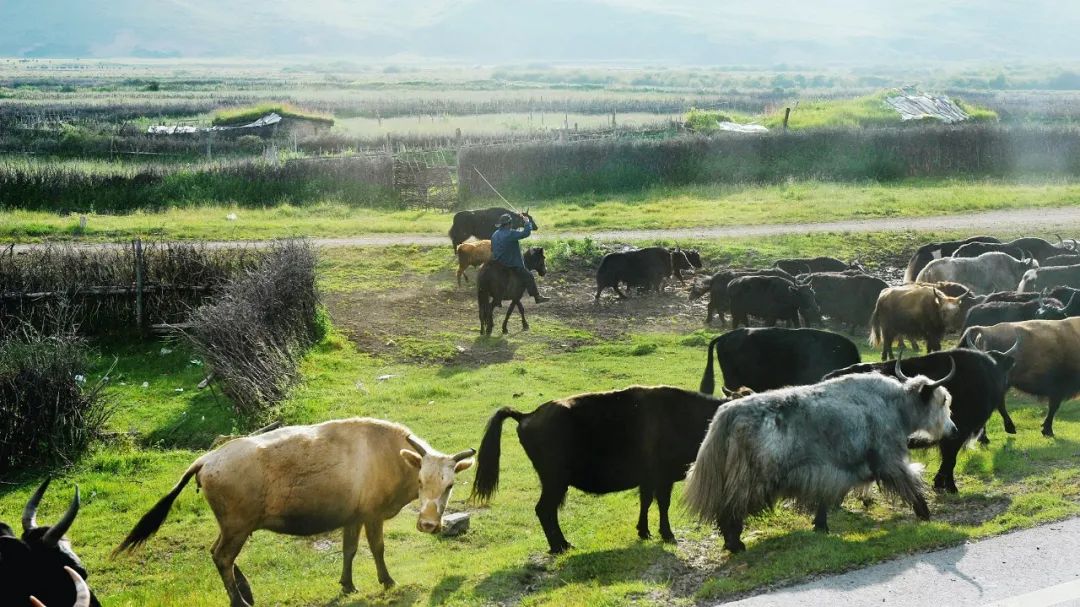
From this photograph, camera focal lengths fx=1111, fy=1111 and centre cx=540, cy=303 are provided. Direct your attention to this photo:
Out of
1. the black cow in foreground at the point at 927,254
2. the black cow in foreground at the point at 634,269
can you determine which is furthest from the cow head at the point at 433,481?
the black cow in foreground at the point at 927,254

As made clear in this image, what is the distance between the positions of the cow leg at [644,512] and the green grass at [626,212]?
1773 centimetres

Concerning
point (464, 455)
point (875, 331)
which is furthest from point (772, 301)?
point (464, 455)

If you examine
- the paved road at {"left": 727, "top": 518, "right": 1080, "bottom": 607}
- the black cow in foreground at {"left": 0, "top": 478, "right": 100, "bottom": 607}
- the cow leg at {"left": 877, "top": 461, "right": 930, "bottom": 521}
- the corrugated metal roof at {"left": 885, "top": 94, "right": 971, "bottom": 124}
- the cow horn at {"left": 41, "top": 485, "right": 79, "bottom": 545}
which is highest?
the corrugated metal roof at {"left": 885, "top": 94, "right": 971, "bottom": 124}

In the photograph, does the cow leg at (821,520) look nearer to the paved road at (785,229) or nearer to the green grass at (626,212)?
the paved road at (785,229)

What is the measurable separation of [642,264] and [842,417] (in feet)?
40.0

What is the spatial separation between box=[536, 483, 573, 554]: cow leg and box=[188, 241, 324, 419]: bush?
620 cm

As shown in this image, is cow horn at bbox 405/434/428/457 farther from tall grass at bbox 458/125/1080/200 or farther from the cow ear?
tall grass at bbox 458/125/1080/200

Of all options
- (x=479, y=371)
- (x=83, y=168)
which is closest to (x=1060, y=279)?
(x=479, y=371)

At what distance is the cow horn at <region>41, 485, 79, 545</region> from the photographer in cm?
673

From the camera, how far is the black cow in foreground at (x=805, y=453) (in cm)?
915

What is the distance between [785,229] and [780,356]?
46.6 ft

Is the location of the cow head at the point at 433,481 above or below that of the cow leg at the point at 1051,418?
above

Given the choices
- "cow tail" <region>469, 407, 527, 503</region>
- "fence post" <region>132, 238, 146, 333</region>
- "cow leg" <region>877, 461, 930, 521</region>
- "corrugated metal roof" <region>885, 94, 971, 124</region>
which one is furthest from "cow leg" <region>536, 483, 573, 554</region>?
"corrugated metal roof" <region>885, 94, 971, 124</region>

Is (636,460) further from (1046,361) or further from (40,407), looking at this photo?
(40,407)
